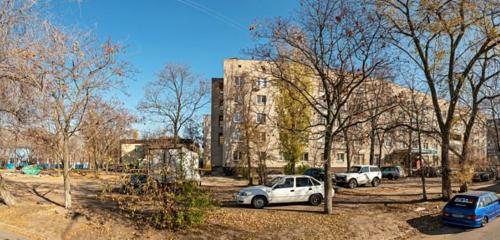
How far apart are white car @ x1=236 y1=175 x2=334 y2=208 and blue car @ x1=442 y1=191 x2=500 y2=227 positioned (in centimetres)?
622

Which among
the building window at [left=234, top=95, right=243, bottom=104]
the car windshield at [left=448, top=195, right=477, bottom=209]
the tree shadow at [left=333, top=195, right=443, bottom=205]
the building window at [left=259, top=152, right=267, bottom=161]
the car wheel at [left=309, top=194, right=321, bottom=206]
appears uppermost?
the building window at [left=234, top=95, right=243, bottom=104]

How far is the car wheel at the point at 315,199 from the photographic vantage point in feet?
64.1

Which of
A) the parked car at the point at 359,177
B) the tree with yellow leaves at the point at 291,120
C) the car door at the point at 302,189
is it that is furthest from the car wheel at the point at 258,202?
the parked car at the point at 359,177

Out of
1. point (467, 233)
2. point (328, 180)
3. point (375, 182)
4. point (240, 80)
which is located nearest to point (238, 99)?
point (240, 80)

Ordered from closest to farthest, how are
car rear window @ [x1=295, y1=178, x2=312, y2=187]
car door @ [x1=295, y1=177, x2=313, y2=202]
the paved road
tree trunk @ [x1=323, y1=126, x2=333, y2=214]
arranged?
the paved road
tree trunk @ [x1=323, y1=126, x2=333, y2=214]
car door @ [x1=295, y1=177, x2=313, y2=202]
car rear window @ [x1=295, y1=178, x2=312, y2=187]

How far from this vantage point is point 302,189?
19406 mm

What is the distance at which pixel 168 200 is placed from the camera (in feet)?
43.2

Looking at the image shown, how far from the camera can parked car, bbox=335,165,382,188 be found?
97.2 feet

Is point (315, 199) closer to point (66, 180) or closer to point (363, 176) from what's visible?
point (66, 180)

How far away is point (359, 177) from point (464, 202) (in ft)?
46.0

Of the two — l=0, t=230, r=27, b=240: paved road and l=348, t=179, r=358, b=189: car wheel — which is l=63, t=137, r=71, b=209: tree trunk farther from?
l=348, t=179, r=358, b=189: car wheel

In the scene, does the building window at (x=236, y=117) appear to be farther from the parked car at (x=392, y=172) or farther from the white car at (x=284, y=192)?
the white car at (x=284, y=192)

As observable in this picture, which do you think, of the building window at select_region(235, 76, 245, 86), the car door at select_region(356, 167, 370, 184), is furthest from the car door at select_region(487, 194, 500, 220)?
the building window at select_region(235, 76, 245, 86)

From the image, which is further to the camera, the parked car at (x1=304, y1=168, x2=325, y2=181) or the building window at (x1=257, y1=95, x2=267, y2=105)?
the building window at (x1=257, y1=95, x2=267, y2=105)
